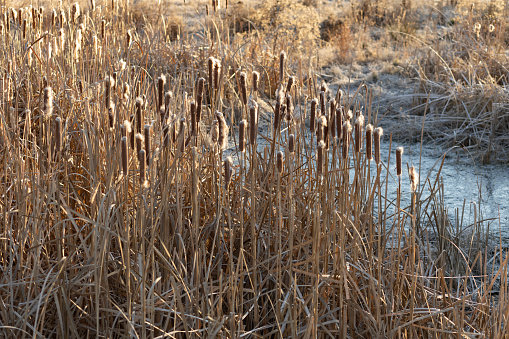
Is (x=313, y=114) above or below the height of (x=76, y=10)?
below

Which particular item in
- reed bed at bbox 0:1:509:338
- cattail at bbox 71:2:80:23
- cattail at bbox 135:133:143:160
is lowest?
reed bed at bbox 0:1:509:338

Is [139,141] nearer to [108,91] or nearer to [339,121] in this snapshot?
[108,91]

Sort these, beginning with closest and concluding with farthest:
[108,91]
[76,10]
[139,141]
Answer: [139,141]
[108,91]
[76,10]

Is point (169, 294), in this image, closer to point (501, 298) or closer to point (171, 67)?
point (501, 298)

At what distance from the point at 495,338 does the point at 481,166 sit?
6.04 feet

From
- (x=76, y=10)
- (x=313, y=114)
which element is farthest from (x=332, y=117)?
(x=76, y=10)

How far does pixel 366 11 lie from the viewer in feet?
27.7

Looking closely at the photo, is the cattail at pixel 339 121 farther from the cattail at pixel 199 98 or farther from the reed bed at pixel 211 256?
the cattail at pixel 199 98

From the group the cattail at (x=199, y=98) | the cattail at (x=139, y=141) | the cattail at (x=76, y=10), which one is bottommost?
the cattail at (x=139, y=141)

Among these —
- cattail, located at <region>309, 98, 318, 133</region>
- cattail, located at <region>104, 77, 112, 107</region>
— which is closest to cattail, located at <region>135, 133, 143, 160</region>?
cattail, located at <region>104, 77, 112, 107</region>

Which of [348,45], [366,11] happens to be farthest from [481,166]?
[366,11]

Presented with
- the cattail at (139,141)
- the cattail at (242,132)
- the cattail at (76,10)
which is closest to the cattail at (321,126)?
the cattail at (242,132)

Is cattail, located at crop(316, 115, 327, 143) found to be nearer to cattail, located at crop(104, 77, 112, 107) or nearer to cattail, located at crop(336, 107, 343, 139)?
cattail, located at crop(336, 107, 343, 139)

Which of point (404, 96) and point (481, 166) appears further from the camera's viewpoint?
point (404, 96)
